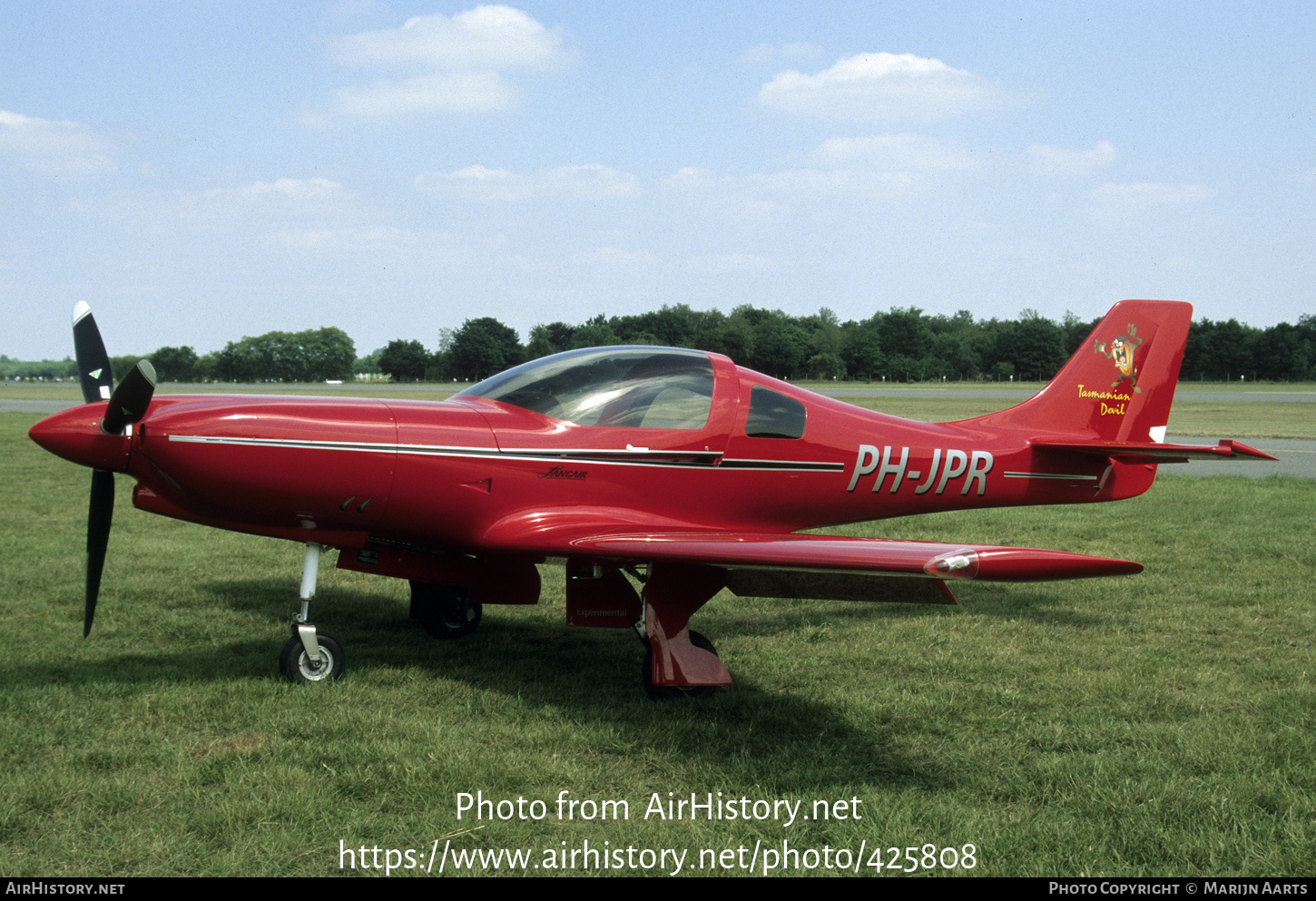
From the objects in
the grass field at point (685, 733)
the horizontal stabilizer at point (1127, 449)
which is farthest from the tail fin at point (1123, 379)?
the grass field at point (685, 733)

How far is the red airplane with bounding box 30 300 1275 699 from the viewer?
15.9 feet

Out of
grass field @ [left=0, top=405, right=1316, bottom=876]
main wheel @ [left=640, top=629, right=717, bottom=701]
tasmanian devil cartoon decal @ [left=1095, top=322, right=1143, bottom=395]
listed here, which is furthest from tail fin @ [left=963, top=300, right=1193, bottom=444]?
main wheel @ [left=640, top=629, right=717, bottom=701]

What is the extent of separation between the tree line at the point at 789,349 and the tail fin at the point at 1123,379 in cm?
3414

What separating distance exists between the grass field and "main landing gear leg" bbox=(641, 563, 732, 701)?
0.23 meters

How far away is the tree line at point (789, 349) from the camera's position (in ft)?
162

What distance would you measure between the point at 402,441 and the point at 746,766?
256 centimetres

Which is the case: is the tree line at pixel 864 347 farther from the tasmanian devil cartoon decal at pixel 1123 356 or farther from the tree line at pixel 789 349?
the tasmanian devil cartoon decal at pixel 1123 356

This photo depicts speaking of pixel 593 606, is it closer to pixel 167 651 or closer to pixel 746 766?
pixel 746 766

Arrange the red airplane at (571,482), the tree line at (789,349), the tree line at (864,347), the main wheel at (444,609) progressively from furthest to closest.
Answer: the tree line at (864,347) → the tree line at (789,349) → the main wheel at (444,609) → the red airplane at (571,482)

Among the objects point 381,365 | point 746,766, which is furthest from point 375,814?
point 381,365

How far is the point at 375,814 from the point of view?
3.74m

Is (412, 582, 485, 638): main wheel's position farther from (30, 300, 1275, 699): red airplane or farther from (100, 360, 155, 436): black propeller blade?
(100, 360, 155, 436): black propeller blade

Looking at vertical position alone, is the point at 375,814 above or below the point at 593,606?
below

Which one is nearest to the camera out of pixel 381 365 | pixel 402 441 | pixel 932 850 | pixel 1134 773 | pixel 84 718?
pixel 932 850
